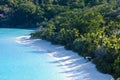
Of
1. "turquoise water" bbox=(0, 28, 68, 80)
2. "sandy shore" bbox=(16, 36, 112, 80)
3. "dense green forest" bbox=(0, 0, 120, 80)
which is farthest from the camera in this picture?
"dense green forest" bbox=(0, 0, 120, 80)

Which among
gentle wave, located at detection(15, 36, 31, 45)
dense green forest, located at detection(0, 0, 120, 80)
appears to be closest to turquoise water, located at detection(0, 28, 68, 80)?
dense green forest, located at detection(0, 0, 120, 80)

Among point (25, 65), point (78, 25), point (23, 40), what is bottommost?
point (23, 40)

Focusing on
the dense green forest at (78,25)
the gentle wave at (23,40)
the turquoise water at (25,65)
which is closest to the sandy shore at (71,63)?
the dense green forest at (78,25)

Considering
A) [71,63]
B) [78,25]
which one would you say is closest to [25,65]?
[71,63]

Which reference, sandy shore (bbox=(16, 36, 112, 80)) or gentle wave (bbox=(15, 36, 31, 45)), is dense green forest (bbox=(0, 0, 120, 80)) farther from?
gentle wave (bbox=(15, 36, 31, 45))

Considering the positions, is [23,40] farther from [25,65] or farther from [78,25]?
[25,65]

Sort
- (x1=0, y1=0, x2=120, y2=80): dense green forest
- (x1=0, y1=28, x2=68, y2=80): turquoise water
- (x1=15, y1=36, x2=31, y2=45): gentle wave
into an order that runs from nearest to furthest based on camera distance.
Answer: (x1=0, y1=28, x2=68, y2=80): turquoise water
(x1=0, y1=0, x2=120, y2=80): dense green forest
(x1=15, y1=36, x2=31, y2=45): gentle wave

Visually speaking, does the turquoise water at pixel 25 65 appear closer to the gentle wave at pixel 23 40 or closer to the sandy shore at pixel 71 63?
the sandy shore at pixel 71 63
